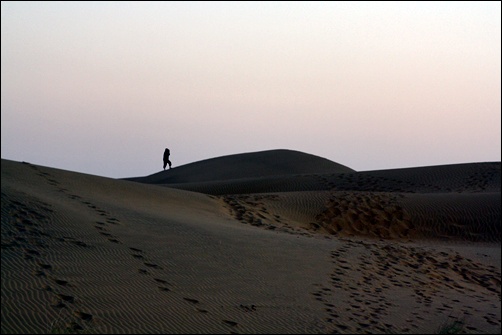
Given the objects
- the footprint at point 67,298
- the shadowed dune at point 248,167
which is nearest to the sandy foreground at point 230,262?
the footprint at point 67,298

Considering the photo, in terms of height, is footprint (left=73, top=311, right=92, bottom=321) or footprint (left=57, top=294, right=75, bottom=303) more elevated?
footprint (left=57, top=294, right=75, bottom=303)

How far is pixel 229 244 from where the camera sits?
14555mm

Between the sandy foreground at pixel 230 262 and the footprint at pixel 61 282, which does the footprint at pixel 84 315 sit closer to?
the sandy foreground at pixel 230 262

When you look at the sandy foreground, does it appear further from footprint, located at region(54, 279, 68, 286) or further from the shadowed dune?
the shadowed dune

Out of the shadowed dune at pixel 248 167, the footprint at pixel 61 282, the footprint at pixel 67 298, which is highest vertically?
the shadowed dune at pixel 248 167

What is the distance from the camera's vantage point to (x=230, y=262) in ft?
42.0

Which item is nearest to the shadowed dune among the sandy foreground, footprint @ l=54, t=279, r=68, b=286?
the sandy foreground

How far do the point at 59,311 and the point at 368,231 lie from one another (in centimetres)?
1650

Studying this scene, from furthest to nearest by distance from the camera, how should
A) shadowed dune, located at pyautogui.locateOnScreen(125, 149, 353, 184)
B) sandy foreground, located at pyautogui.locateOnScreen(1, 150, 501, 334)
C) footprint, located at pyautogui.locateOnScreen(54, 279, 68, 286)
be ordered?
shadowed dune, located at pyautogui.locateOnScreen(125, 149, 353, 184) < footprint, located at pyautogui.locateOnScreen(54, 279, 68, 286) < sandy foreground, located at pyautogui.locateOnScreen(1, 150, 501, 334)

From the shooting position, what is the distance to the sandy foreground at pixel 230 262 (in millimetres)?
8883

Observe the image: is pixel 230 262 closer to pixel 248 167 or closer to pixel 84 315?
pixel 84 315

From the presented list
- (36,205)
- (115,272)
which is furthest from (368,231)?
(115,272)

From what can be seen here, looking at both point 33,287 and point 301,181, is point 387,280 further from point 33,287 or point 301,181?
point 301,181

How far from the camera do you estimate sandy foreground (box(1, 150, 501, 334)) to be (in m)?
8.88
